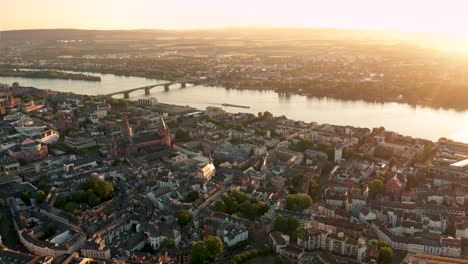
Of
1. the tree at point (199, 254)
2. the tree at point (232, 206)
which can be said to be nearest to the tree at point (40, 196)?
the tree at point (232, 206)

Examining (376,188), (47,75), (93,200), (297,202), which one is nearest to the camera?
(297,202)

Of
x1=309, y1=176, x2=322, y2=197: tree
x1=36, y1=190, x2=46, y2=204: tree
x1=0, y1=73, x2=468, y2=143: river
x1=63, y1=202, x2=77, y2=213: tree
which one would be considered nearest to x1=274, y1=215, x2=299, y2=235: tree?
x1=309, y1=176, x2=322, y2=197: tree

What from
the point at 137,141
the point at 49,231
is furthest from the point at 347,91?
the point at 49,231

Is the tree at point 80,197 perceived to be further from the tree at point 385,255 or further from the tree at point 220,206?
the tree at point 385,255

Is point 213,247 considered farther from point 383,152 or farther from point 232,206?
point 383,152

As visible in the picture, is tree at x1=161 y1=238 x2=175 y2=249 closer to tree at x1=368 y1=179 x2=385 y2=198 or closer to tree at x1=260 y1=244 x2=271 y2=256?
tree at x1=260 y1=244 x2=271 y2=256
